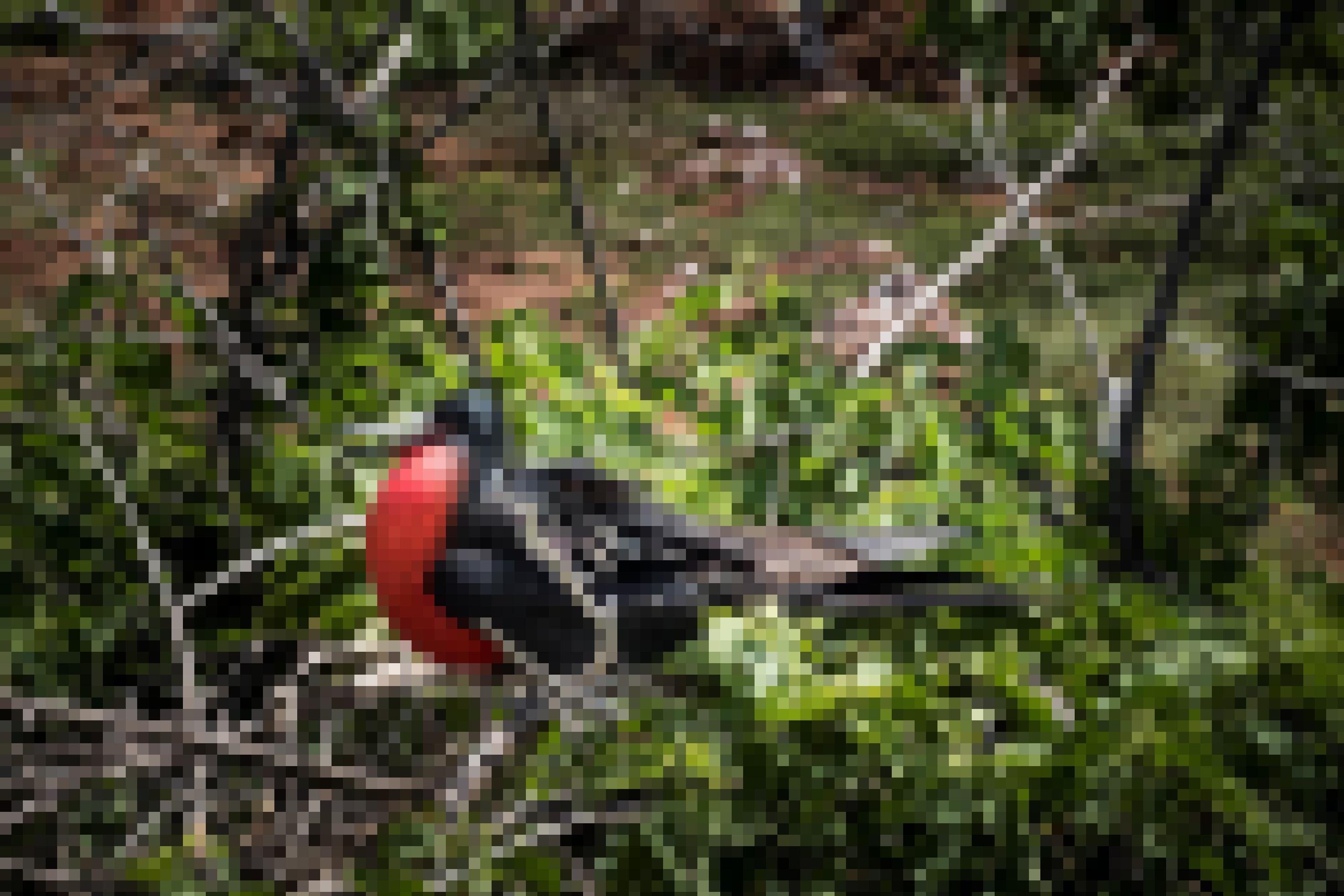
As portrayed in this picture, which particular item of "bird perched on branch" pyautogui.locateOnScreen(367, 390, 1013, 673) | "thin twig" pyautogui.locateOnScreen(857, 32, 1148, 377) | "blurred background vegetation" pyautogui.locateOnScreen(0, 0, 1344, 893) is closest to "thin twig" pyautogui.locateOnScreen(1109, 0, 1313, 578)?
"blurred background vegetation" pyautogui.locateOnScreen(0, 0, 1344, 893)

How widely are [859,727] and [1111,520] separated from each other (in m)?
0.59

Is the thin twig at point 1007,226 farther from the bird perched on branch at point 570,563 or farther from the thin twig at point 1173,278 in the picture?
the bird perched on branch at point 570,563

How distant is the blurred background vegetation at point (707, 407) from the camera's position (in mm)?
1350

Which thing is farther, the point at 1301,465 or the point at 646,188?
the point at 646,188

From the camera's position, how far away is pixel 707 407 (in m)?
1.91

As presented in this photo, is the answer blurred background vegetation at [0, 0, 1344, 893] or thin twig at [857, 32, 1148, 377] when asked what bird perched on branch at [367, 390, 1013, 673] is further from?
thin twig at [857, 32, 1148, 377]

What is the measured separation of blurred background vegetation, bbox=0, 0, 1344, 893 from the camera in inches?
53.1

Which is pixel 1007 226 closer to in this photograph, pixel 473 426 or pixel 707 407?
pixel 707 407

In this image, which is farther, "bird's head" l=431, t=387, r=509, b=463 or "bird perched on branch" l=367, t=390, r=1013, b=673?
"bird's head" l=431, t=387, r=509, b=463

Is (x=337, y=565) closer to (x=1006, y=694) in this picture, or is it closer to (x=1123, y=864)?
(x=1006, y=694)

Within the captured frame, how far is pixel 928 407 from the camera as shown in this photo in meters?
1.94

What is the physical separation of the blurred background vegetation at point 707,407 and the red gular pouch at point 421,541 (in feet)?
0.40

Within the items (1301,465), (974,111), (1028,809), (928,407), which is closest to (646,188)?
(974,111)

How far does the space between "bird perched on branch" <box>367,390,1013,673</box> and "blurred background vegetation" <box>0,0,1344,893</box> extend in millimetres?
68
